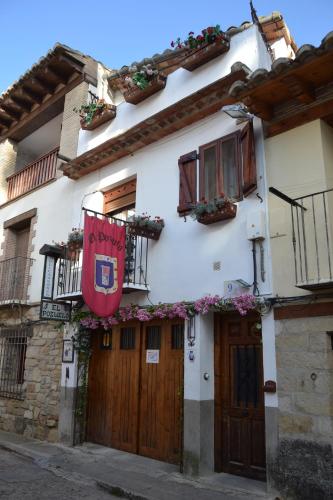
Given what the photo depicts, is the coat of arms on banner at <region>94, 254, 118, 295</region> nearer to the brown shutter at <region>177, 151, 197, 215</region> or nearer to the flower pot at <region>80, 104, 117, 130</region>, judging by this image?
the brown shutter at <region>177, 151, 197, 215</region>

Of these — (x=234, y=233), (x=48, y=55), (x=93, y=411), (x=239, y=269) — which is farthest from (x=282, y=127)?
(x=48, y=55)

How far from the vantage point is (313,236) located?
581 cm

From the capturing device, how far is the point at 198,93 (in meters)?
7.56

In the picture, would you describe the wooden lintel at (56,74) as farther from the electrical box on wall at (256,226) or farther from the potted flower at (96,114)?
the electrical box on wall at (256,226)

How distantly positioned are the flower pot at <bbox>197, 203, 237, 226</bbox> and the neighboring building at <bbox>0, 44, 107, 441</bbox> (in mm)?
4592

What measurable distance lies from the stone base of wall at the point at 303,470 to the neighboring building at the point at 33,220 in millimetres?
5127

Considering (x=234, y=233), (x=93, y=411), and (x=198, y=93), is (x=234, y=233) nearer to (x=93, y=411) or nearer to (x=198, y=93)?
(x=198, y=93)

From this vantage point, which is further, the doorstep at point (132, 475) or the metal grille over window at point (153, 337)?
the metal grille over window at point (153, 337)

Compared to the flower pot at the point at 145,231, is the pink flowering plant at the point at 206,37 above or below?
above

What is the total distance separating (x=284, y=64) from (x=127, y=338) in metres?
5.47

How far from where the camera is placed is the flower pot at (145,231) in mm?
7719

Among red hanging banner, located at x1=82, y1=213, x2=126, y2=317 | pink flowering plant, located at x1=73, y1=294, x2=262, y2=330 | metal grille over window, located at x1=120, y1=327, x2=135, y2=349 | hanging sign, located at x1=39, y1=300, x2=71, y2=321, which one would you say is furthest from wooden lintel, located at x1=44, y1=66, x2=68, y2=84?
metal grille over window, located at x1=120, y1=327, x2=135, y2=349

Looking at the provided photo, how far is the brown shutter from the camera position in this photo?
760 centimetres

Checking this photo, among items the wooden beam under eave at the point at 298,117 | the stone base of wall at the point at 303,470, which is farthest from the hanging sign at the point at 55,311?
the wooden beam under eave at the point at 298,117
